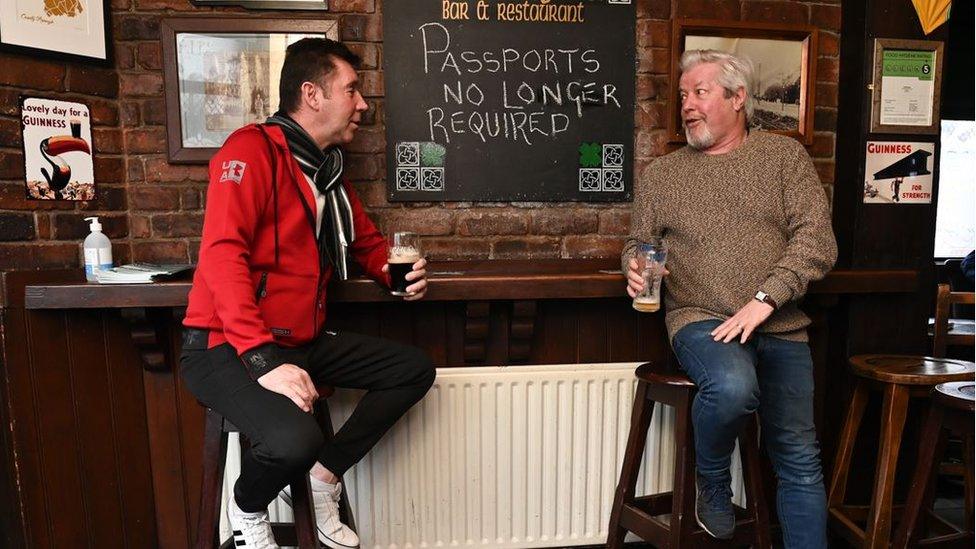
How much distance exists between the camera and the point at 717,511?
70.5 inches

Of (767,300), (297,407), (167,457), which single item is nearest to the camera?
(297,407)

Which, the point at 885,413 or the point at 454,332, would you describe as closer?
the point at 885,413

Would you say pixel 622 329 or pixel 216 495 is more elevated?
pixel 622 329

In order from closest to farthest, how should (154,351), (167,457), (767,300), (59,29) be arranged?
(767,300) → (59,29) → (154,351) → (167,457)

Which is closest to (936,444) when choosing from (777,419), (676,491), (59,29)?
(777,419)

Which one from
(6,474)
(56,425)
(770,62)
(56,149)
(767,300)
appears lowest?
(6,474)

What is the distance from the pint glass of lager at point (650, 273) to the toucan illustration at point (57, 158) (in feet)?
5.49

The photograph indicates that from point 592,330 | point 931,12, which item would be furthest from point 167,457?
point 931,12

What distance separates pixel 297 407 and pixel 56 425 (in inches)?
34.9

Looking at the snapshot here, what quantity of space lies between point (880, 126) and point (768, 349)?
96cm

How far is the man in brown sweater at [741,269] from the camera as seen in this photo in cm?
173

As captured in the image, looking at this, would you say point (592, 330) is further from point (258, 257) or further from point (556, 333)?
point (258, 257)

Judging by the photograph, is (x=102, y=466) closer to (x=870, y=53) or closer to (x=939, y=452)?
(x=939, y=452)

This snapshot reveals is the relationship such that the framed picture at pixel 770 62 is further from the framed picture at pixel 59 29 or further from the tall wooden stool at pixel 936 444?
the framed picture at pixel 59 29
